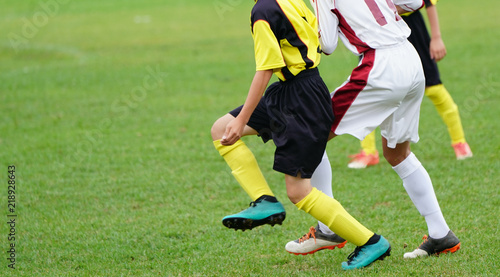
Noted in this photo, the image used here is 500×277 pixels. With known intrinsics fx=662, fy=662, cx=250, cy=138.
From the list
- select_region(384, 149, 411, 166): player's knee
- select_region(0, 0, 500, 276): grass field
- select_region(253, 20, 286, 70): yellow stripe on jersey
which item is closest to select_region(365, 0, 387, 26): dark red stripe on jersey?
select_region(253, 20, 286, 70): yellow stripe on jersey

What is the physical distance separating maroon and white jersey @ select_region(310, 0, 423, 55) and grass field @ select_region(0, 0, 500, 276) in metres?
1.24

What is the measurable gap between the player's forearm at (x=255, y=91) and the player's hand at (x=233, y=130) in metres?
0.03

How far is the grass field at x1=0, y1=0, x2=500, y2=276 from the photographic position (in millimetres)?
4098

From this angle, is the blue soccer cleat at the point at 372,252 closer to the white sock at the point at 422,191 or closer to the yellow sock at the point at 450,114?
the white sock at the point at 422,191

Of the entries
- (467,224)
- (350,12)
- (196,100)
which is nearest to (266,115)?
(350,12)

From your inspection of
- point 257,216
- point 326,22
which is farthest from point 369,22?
point 257,216

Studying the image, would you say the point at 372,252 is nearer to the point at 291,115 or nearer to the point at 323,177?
the point at 323,177

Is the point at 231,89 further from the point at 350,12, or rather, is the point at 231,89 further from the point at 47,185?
the point at 350,12

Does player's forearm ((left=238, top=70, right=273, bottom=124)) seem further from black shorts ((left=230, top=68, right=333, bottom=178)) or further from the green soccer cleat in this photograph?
the green soccer cleat

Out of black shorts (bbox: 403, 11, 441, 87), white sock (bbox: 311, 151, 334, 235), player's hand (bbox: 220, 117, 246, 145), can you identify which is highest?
player's hand (bbox: 220, 117, 246, 145)

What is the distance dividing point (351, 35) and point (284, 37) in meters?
0.47

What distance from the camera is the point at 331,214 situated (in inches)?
137

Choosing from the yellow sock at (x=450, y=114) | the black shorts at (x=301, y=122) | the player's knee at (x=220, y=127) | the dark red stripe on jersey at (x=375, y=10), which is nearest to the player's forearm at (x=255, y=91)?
the black shorts at (x=301, y=122)

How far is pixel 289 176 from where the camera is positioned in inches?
136
